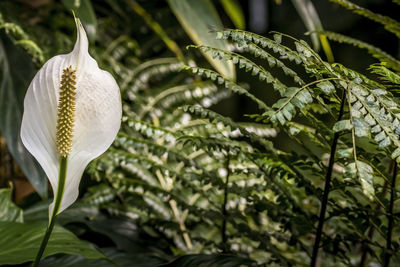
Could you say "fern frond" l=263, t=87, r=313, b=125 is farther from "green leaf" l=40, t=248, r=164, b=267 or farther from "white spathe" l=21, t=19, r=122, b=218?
"green leaf" l=40, t=248, r=164, b=267

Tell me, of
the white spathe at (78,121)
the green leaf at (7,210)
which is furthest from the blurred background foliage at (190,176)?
the white spathe at (78,121)

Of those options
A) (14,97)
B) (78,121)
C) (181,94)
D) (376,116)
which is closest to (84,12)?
(14,97)

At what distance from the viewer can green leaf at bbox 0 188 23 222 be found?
0.67 m

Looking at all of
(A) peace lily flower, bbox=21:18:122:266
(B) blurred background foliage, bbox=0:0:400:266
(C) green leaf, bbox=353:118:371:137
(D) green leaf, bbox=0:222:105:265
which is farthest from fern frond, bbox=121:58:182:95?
(C) green leaf, bbox=353:118:371:137

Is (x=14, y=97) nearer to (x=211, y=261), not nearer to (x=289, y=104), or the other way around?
(x=211, y=261)

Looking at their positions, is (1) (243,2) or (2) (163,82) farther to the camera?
(1) (243,2)

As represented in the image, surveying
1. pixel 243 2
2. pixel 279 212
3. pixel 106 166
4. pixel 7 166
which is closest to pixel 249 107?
pixel 243 2

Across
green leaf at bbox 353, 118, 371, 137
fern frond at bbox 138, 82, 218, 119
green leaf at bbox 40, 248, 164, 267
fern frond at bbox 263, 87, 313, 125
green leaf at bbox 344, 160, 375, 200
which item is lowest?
green leaf at bbox 40, 248, 164, 267

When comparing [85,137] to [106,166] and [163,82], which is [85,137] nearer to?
[106,166]

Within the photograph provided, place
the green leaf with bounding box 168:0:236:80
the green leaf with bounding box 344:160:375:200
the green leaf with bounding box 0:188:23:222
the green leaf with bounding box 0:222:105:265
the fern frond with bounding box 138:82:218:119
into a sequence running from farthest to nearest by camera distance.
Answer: the fern frond with bounding box 138:82:218:119, the green leaf with bounding box 168:0:236:80, the green leaf with bounding box 0:188:23:222, the green leaf with bounding box 0:222:105:265, the green leaf with bounding box 344:160:375:200

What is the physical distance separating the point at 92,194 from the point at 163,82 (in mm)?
720

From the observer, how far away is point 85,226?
2.50 feet

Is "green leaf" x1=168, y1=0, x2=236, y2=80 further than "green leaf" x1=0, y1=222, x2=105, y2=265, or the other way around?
"green leaf" x1=168, y1=0, x2=236, y2=80

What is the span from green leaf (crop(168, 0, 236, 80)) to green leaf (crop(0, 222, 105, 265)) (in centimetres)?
41
